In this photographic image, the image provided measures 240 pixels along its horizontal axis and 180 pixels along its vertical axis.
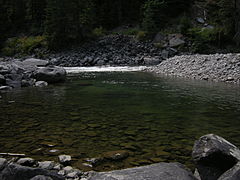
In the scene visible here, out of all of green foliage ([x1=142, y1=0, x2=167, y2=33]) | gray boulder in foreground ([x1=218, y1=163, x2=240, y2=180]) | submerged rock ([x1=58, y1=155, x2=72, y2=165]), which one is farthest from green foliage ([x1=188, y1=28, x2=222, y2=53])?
gray boulder in foreground ([x1=218, y1=163, x2=240, y2=180])

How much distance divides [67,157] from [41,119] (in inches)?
115

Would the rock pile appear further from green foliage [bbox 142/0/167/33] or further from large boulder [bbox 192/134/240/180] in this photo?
green foliage [bbox 142/0/167/33]

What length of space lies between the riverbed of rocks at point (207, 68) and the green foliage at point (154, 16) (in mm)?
15671

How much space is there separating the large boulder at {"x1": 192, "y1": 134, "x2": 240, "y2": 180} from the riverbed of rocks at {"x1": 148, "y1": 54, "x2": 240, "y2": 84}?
39.0 feet

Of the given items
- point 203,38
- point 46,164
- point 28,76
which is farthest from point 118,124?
point 203,38

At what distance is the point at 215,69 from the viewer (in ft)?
53.9

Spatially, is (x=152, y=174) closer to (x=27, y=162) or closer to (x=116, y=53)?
(x=27, y=162)

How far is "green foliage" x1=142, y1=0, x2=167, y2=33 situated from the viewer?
36000 millimetres

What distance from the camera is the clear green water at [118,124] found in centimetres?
486

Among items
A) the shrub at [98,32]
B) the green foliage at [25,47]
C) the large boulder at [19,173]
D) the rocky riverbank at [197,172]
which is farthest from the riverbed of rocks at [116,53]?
the large boulder at [19,173]

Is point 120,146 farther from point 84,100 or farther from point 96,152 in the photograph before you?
point 84,100

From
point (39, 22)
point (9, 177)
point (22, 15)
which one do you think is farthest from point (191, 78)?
point (22, 15)

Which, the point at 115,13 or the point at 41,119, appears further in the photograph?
the point at 115,13

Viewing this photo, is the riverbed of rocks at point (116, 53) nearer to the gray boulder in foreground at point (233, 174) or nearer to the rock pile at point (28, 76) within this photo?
the rock pile at point (28, 76)
